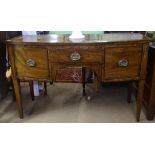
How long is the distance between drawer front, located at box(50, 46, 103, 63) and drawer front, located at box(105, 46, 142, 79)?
0.19 feet

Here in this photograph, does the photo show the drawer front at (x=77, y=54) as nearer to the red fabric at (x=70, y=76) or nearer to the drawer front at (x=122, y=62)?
the drawer front at (x=122, y=62)

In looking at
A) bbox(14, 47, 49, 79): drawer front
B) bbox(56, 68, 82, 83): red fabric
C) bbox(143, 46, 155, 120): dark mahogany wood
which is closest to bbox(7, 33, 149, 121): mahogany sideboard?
bbox(14, 47, 49, 79): drawer front

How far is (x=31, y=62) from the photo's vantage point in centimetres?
116

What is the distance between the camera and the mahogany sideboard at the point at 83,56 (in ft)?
3.60

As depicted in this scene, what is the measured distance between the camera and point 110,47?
1.11m

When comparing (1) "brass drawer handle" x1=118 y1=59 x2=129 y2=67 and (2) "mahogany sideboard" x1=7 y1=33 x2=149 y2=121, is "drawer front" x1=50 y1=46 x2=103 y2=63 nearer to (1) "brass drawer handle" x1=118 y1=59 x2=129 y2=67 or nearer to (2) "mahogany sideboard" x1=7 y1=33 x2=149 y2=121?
(2) "mahogany sideboard" x1=7 y1=33 x2=149 y2=121

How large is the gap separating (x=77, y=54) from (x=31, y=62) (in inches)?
11.0

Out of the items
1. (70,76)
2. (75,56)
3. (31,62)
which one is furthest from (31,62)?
(70,76)

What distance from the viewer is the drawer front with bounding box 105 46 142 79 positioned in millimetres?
1120

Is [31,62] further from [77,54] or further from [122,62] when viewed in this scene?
[122,62]
